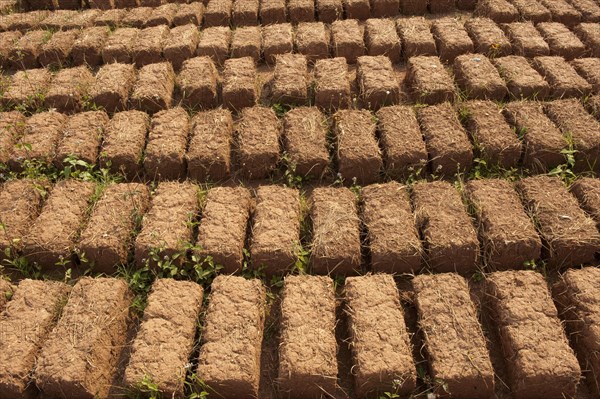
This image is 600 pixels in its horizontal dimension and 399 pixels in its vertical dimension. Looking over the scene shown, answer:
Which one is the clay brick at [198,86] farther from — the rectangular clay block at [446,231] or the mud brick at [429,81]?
the rectangular clay block at [446,231]

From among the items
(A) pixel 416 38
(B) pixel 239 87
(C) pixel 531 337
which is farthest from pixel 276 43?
(C) pixel 531 337

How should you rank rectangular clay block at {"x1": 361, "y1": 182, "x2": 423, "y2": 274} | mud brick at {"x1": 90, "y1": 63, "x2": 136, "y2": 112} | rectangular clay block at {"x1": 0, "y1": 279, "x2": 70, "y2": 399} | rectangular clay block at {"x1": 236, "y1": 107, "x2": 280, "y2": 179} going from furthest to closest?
1. mud brick at {"x1": 90, "y1": 63, "x2": 136, "y2": 112}
2. rectangular clay block at {"x1": 236, "y1": 107, "x2": 280, "y2": 179}
3. rectangular clay block at {"x1": 361, "y1": 182, "x2": 423, "y2": 274}
4. rectangular clay block at {"x1": 0, "y1": 279, "x2": 70, "y2": 399}

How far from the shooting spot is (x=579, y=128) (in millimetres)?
4535

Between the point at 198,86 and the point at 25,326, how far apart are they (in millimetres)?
2705

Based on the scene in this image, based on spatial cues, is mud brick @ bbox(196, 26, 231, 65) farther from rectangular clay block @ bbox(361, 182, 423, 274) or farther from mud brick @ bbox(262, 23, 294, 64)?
rectangular clay block @ bbox(361, 182, 423, 274)

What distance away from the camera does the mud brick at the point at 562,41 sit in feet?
18.5

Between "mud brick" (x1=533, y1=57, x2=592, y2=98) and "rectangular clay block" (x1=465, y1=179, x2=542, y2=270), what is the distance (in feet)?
5.44

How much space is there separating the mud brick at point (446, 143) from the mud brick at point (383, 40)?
1.37 metres

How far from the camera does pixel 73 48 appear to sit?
593 cm

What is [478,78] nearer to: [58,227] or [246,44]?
[246,44]

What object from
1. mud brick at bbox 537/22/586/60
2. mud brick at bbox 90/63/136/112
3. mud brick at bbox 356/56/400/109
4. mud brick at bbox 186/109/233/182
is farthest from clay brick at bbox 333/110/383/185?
mud brick at bbox 537/22/586/60

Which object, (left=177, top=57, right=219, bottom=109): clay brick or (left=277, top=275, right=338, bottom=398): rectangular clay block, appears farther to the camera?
(left=177, top=57, right=219, bottom=109): clay brick

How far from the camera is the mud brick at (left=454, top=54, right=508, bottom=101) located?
16.5ft

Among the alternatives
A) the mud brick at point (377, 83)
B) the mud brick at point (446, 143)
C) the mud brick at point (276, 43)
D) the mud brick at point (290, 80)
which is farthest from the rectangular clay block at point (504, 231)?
the mud brick at point (276, 43)
